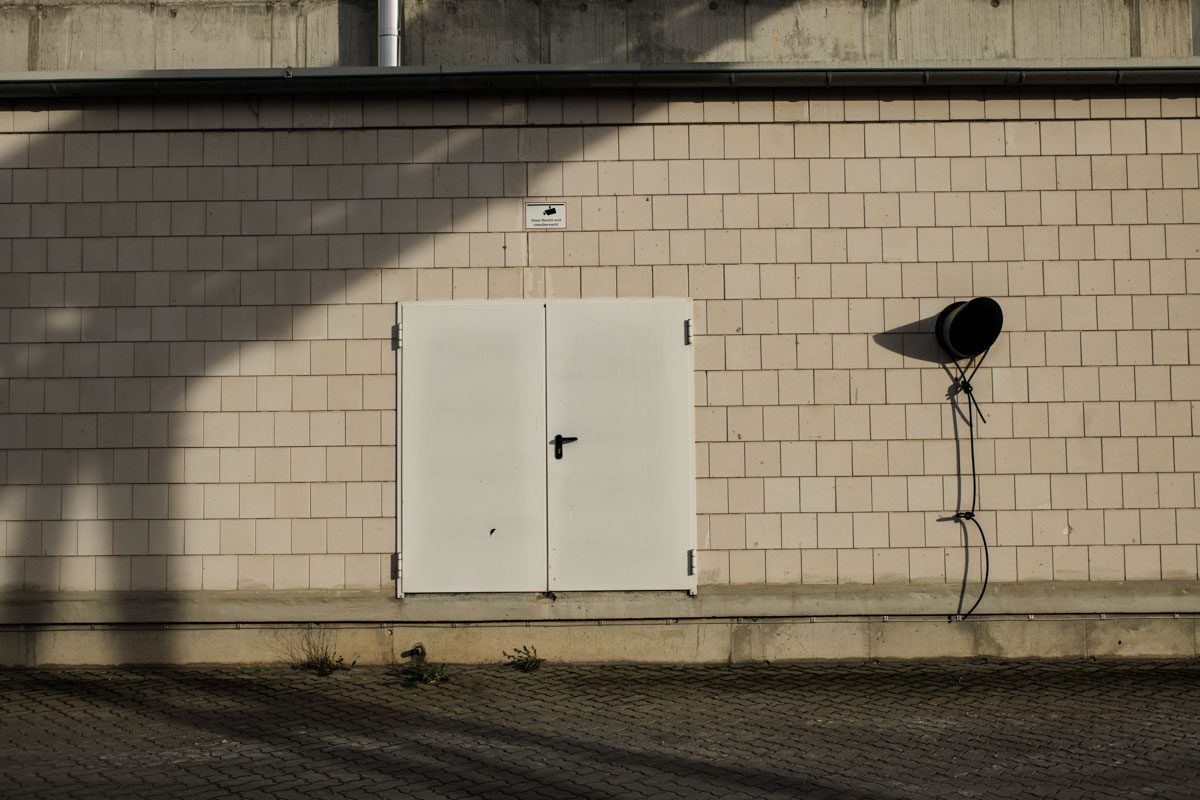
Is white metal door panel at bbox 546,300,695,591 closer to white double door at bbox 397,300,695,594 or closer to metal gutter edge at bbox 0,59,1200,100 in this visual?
white double door at bbox 397,300,695,594

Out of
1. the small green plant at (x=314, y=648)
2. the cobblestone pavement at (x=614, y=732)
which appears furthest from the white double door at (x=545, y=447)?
the cobblestone pavement at (x=614, y=732)

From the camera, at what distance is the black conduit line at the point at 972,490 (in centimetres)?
794

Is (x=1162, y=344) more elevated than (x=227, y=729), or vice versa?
(x=1162, y=344)

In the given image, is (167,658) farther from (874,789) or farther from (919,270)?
(919,270)

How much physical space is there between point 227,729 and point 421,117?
13.9 ft

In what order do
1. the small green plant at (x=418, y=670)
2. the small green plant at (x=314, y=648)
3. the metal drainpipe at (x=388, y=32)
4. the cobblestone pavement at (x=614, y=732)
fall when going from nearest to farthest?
the cobblestone pavement at (x=614, y=732), the small green plant at (x=418, y=670), the small green plant at (x=314, y=648), the metal drainpipe at (x=388, y=32)

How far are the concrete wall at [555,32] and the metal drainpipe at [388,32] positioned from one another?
179 millimetres

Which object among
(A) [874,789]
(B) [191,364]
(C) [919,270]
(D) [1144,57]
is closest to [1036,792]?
(A) [874,789]

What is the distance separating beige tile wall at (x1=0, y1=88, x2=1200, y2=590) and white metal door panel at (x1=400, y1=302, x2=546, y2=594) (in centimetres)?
21

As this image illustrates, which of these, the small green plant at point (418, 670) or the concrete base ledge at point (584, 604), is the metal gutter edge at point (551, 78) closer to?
the concrete base ledge at point (584, 604)

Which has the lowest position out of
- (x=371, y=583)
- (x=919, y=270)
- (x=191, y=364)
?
(x=371, y=583)

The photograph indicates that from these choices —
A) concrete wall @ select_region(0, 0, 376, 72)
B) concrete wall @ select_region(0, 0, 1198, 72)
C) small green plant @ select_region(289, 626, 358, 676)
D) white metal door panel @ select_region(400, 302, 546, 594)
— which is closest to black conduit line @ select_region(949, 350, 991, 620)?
concrete wall @ select_region(0, 0, 1198, 72)

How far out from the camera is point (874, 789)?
17.0 feet

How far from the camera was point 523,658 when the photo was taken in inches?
308
